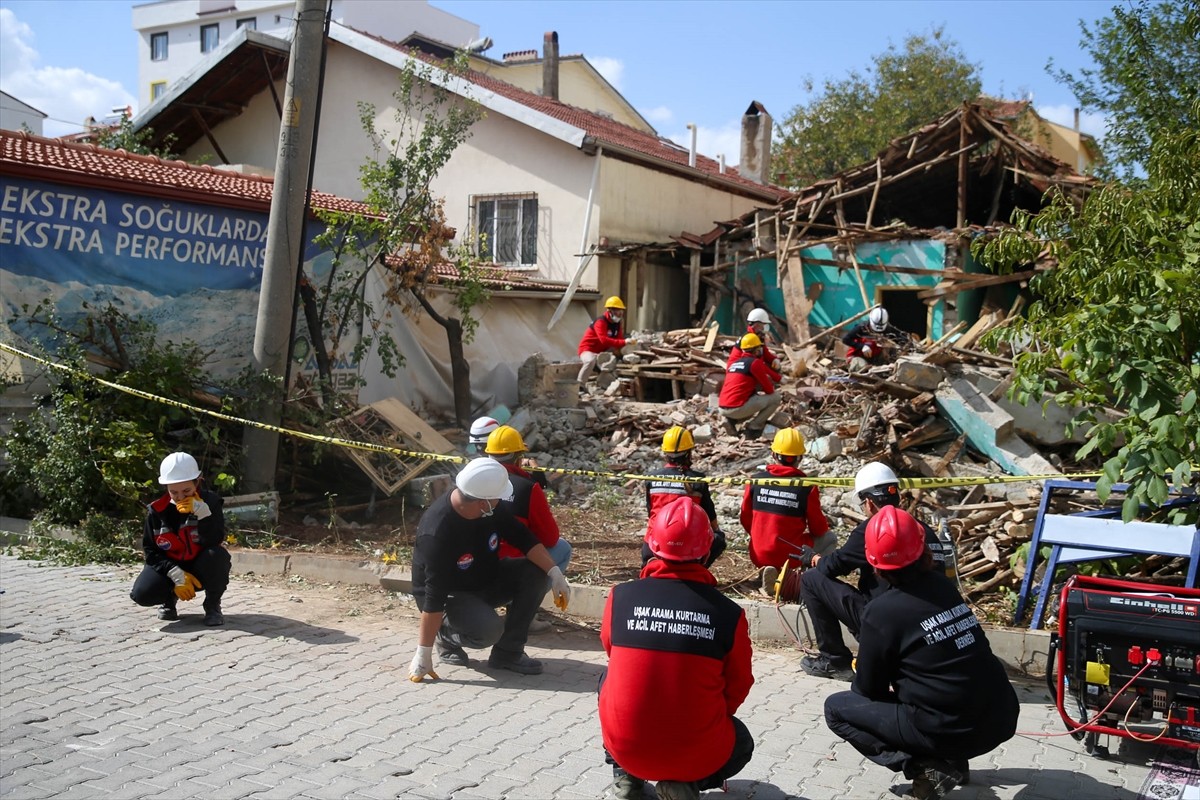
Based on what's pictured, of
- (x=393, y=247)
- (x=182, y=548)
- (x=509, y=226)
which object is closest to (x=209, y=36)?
(x=509, y=226)

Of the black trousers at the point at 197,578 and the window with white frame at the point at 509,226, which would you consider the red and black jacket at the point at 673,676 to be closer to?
the black trousers at the point at 197,578

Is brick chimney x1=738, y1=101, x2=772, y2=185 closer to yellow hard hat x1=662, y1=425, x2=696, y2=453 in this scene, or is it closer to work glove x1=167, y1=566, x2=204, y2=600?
yellow hard hat x1=662, y1=425, x2=696, y2=453

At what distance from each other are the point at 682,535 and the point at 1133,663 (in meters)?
2.40

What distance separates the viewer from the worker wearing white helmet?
14.2 meters

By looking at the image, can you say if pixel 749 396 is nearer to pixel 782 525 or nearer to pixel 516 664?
pixel 782 525

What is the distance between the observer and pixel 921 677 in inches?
174

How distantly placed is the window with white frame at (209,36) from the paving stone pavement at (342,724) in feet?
183

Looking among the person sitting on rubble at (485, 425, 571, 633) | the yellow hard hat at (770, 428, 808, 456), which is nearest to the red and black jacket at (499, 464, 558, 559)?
the person sitting on rubble at (485, 425, 571, 633)

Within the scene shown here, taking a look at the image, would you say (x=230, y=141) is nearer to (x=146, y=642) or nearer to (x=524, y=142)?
(x=524, y=142)

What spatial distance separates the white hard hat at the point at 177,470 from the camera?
7.16m

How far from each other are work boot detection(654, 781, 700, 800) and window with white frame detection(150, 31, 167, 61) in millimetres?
63418

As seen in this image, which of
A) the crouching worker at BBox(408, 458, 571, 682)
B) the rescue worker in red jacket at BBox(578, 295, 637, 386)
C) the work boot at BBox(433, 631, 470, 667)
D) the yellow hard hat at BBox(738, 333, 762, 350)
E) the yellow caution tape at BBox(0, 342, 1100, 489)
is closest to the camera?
the crouching worker at BBox(408, 458, 571, 682)

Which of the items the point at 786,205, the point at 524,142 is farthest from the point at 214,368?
the point at 786,205

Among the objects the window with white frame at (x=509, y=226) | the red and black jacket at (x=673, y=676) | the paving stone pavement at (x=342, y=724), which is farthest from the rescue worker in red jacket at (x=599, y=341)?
the red and black jacket at (x=673, y=676)
